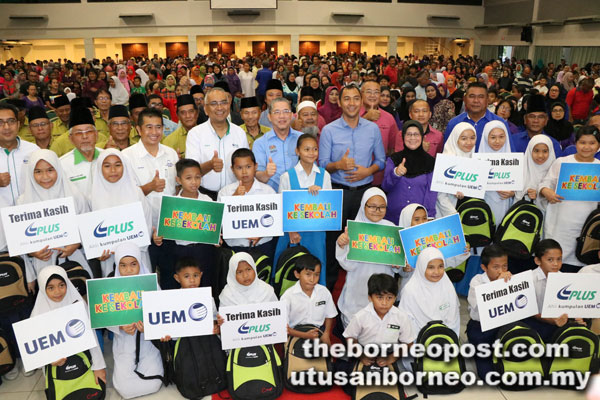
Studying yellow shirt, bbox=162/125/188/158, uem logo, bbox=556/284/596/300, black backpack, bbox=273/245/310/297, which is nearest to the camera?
uem logo, bbox=556/284/596/300

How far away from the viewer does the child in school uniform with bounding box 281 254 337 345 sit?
4.04 meters

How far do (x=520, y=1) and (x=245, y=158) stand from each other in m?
26.6

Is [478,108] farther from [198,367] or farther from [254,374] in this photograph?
[198,367]

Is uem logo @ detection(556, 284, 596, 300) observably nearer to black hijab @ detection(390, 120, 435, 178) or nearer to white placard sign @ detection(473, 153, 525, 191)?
white placard sign @ detection(473, 153, 525, 191)

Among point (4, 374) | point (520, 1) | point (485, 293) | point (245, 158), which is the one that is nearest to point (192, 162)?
point (245, 158)

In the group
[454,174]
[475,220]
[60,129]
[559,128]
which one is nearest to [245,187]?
[454,174]

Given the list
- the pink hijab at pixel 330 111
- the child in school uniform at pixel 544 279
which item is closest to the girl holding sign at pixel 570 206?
the child in school uniform at pixel 544 279

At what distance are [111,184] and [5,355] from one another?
1.63m

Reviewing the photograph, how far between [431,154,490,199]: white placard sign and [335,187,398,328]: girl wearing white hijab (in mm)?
658

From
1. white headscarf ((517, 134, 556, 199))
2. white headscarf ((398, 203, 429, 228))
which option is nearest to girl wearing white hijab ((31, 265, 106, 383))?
white headscarf ((398, 203, 429, 228))

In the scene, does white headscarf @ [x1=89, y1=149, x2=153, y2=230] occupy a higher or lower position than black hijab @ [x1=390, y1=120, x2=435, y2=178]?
lower

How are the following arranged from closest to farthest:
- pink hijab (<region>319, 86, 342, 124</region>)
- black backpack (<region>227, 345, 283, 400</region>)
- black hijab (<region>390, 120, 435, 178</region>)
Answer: black backpack (<region>227, 345, 283, 400</region>)
black hijab (<region>390, 120, 435, 178</region>)
pink hijab (<region>319, 86, 342, 124</region>)

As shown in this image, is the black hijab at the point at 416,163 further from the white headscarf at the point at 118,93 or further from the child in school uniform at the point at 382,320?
the white headscarf at the point at 118,93

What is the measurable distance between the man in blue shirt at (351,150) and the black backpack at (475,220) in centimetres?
99
